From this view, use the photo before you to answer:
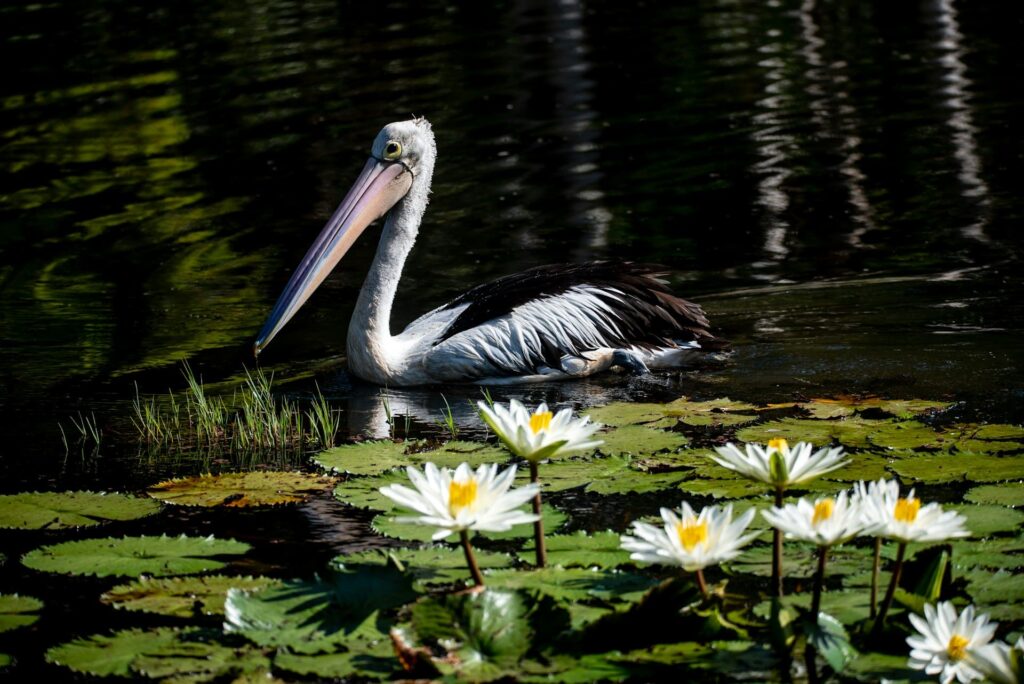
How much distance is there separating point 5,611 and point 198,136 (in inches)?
396

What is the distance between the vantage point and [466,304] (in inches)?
261

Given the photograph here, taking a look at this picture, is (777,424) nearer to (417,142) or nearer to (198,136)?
(417,142)

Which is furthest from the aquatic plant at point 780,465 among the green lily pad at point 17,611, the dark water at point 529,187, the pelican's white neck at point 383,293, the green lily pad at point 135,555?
the pelican's white neck at point 383,293

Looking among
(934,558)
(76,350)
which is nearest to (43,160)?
(76,350)

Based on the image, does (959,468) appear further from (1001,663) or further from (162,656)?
(162,656)

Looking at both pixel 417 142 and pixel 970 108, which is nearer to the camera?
pixel 417 142

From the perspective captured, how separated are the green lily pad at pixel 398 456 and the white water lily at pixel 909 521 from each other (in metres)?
2.01

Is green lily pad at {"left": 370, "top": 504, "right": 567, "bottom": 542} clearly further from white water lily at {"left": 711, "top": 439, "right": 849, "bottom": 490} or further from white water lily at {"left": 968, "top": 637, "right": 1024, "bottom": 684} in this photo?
white water lily at {"left": 968, "top": 637, "right": 1024, "bottom": 684}

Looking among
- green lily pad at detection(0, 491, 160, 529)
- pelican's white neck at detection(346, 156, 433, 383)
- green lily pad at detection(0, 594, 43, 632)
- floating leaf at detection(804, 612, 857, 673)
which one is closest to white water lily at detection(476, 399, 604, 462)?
floating leaf at detection(804, 612, 857, 673)

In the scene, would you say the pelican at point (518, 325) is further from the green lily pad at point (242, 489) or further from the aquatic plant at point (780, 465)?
the aquatic plant at point (780, 465)

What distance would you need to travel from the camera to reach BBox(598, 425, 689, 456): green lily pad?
4.68 metres

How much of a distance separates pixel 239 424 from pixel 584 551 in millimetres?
2199

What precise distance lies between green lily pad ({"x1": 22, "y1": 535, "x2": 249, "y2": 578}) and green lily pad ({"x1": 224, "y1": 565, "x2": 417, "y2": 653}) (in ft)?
2.04

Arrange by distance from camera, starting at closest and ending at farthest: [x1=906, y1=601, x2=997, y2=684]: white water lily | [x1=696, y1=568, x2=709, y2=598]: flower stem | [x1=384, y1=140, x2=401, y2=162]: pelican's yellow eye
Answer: [x1=906, y1=601, x2=997, y2=684]: white water lily, [x1=696, y1=568, x2=709, y2=598]: flower stem, [x1=384, y1=140, x2=401, y2=162]: pelican's yellow eye
